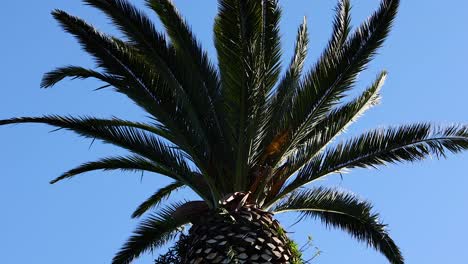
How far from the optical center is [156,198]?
553 inches

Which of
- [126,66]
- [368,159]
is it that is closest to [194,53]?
[126,66]

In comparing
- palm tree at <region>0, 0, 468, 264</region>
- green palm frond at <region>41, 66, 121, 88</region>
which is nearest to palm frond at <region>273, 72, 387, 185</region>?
palm tree at <region>0, 0, 468, 264</region>

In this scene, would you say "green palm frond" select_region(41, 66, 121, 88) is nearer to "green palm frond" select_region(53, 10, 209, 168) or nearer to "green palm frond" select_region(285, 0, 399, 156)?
"green palm frond" select_region(53, 10, 209, 168)

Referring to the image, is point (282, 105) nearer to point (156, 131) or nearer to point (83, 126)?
point (156, 131)

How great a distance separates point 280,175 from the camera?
1155cm

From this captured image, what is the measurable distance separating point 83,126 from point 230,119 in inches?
75.2

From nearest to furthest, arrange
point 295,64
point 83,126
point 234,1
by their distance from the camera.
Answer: point 234,1 → point 83,126 → point 295,64

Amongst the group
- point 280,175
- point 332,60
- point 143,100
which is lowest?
point 280,175

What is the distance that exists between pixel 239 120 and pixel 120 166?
1876 millimetres

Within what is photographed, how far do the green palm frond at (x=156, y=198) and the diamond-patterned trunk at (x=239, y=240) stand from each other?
3.14 meters

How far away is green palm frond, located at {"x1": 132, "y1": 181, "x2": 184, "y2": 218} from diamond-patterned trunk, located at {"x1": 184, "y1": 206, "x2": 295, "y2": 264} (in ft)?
10.3

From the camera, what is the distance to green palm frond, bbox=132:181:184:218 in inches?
551

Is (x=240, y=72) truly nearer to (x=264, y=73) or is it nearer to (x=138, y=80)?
(x=264, y=73)

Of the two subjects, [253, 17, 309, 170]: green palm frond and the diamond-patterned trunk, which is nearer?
the diamond-patterned trunk
